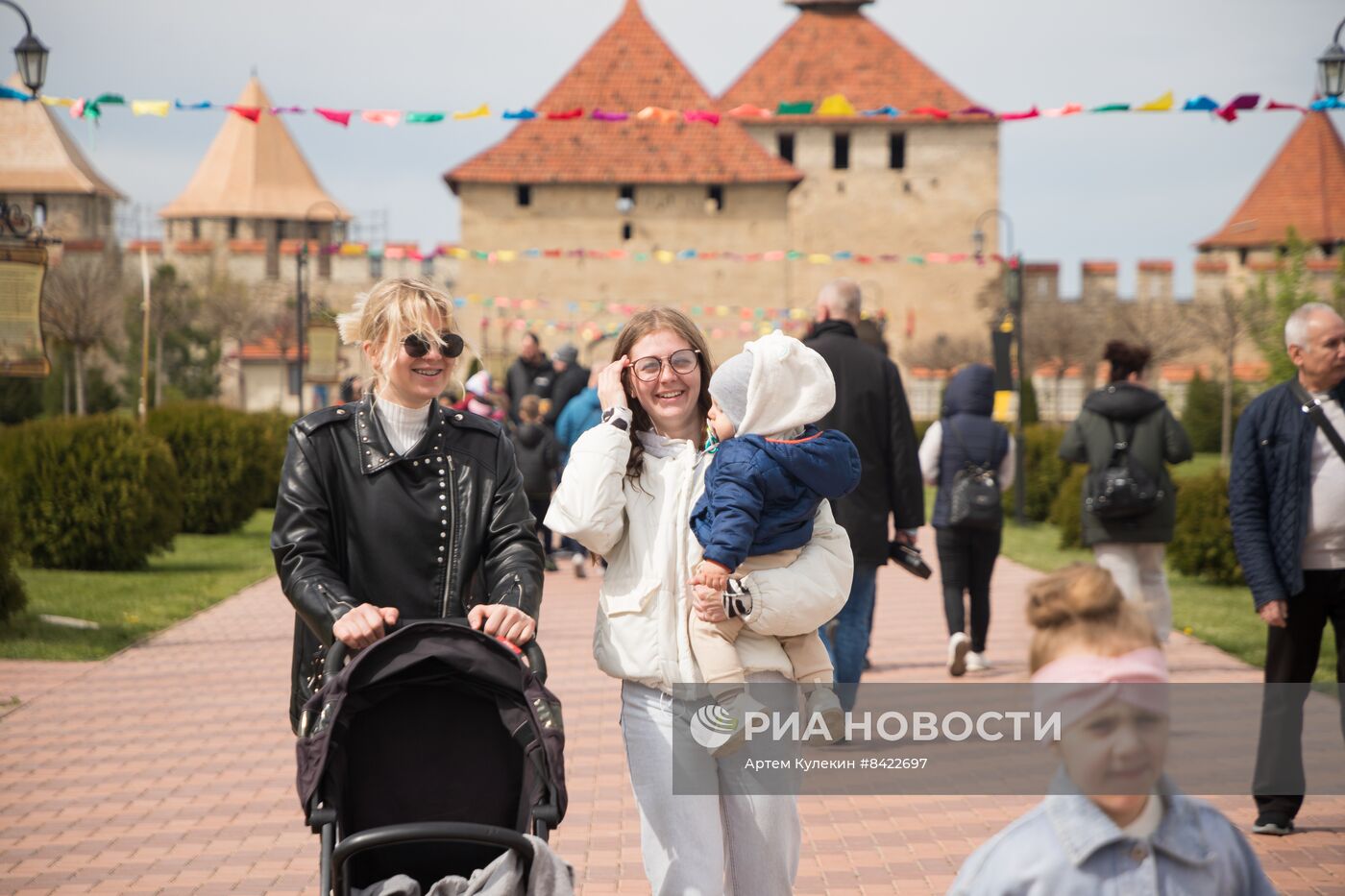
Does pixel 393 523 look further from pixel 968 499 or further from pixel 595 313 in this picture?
pixel 595 313

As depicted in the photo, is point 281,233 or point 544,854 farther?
point 281,233

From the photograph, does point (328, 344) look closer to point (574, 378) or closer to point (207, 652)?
point (574, 378)

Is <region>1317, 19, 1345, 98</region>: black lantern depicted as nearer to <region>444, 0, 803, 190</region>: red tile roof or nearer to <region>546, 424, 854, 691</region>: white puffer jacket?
<region>546, 424, 854, 691</region>: white puffer jacket

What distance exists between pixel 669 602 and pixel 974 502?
219 inches

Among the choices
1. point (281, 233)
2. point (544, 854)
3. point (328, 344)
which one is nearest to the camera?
point (544, 854)

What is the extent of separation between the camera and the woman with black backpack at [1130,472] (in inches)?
341

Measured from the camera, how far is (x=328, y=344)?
27.4 metres

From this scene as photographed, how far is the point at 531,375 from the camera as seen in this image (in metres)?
16.5

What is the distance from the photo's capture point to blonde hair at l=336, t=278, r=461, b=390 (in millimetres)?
3844

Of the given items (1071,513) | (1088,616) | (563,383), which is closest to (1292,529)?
(1088,616)

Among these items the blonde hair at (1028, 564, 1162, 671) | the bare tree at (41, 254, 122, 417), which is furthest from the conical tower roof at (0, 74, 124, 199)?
the blonde hair at (1028, 564, 1162, 671)

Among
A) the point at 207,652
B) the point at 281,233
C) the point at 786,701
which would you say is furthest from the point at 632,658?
the point at 281,233

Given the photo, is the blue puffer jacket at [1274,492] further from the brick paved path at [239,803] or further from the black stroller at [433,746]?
the black stroller at [433,746]

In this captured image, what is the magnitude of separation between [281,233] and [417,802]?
8368cm
